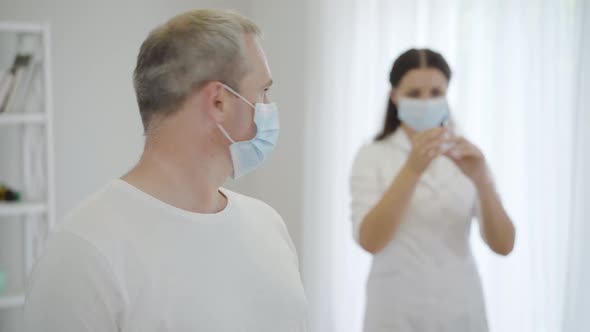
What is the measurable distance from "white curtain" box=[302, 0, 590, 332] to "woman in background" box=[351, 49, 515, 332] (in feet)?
1.34

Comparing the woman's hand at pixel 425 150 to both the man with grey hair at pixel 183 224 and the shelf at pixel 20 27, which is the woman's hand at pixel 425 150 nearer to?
the man with grey hair at pixel 183 224

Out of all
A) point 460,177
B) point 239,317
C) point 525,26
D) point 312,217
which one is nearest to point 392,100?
point 460,177

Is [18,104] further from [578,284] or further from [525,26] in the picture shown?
[578,284]

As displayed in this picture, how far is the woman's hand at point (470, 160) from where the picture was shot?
1674 mm

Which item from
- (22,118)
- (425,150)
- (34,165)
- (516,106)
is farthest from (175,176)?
(34,165)

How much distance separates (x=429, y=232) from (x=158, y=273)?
0.91 metres

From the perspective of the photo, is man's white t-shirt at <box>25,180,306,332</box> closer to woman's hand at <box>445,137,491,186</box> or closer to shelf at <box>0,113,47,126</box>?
woman's hand at <box>445,137,491,186</box>

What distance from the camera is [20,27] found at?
271cm

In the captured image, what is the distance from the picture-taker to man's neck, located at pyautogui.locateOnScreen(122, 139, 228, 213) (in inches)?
42.2

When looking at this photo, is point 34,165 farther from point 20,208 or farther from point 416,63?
point 416,63

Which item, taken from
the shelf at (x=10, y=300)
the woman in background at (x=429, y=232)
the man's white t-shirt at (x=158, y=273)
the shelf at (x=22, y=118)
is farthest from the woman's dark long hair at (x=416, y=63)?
the shelf at (x=10, y=300)

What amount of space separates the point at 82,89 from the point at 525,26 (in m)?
2.14

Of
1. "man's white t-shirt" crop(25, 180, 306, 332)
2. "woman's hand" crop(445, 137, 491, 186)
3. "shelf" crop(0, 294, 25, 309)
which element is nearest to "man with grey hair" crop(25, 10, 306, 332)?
"man's white t-shirt" crop(25, 180, 306, 332)

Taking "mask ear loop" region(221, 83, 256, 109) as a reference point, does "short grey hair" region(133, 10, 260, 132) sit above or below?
above
